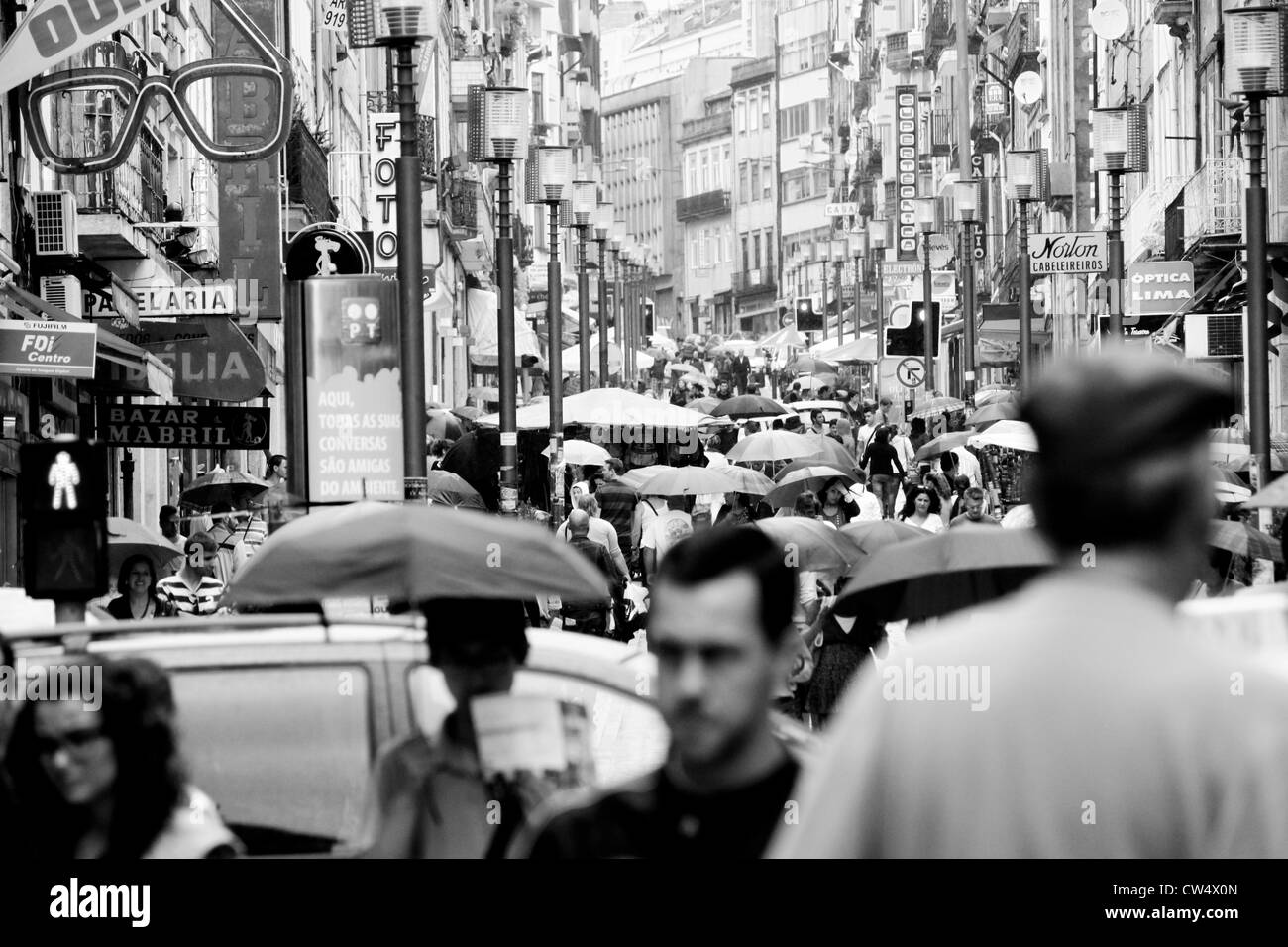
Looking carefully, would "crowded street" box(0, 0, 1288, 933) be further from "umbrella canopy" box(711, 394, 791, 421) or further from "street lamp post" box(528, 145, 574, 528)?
"umbrella canopy" box(711, 394, 791, 421)

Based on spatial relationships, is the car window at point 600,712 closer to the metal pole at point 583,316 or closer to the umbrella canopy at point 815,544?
the umbrella canopy at point 815,544

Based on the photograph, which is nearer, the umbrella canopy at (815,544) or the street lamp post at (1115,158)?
the umbrella canopy at (815,544)

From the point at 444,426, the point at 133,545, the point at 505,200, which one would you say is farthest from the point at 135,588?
the point at 444,426

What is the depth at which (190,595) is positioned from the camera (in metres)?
14.9

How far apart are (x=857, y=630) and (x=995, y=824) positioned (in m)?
8.59

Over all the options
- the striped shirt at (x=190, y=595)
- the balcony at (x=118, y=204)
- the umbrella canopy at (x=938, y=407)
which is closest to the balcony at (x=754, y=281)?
the umbrella canopy at (x=938, y=407)

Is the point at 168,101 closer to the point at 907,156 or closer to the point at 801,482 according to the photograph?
the point at 801,482

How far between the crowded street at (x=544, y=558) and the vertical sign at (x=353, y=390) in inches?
0.8

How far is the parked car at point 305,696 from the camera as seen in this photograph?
16.9ft

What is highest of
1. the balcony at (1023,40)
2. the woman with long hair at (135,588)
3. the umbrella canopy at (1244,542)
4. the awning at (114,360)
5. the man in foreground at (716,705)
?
the balcony at (1023,40)

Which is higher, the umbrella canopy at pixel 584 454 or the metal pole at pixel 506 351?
the metal pole at pixel 506 351

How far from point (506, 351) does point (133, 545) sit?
8.35 metres

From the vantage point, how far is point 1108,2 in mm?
43375

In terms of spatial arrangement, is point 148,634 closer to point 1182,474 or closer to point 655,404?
point 1182,474
